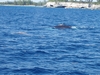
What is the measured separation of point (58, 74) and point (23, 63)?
434cm

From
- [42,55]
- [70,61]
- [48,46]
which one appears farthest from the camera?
[48,46]

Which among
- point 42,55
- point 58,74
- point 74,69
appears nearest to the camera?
point 58,74

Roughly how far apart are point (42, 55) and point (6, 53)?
11.3 feet

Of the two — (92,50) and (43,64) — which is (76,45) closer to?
(92,50)

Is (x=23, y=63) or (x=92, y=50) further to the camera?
(x=92, y=50)

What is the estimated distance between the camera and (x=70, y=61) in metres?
29.7

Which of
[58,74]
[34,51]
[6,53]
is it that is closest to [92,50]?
[34,51]

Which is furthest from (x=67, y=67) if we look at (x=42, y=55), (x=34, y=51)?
(x=34, y=51)

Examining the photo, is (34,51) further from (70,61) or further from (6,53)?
(70,61)

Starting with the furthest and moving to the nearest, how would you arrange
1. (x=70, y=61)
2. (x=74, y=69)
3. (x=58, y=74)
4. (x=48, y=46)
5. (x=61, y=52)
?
(x=48, y=46) < (x=61, y=52) < (x=70, y=61) < (x=74, y=69) < (x=58, y=74)

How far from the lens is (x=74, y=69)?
87.6 feet

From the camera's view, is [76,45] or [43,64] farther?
[76,45]

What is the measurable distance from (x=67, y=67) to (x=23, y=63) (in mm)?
3723

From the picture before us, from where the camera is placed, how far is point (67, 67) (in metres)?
27.3
